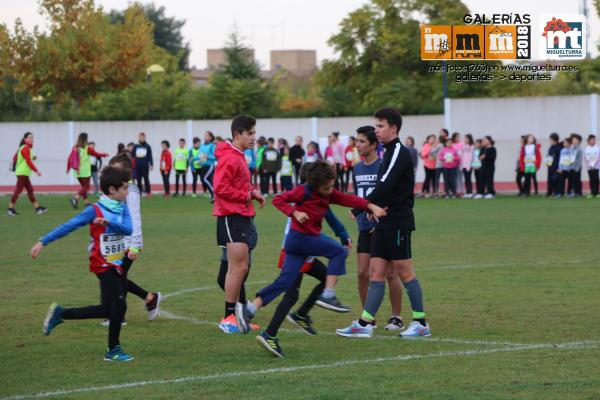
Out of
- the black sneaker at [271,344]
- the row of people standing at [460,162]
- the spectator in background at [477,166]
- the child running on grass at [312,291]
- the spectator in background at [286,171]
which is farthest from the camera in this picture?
the spectator in background at [286,171]

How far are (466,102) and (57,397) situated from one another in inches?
1222

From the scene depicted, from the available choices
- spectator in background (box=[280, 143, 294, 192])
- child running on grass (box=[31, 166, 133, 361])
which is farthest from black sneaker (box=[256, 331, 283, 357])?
spectator in background (box=[280, 143, 294, 192])

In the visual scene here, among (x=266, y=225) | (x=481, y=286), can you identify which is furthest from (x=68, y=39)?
(x=481, y=286)

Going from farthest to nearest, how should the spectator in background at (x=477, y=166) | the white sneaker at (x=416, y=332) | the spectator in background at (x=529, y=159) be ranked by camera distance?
the spectator in background at (x=477, y=166) → the spectator in background at (x=529, y=159) → the white sneaker at (x=416, y=332)

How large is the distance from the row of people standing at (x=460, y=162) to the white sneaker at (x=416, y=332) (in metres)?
21.0

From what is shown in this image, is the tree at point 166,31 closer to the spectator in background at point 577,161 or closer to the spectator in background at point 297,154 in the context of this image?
the spectator in background at point 297,154

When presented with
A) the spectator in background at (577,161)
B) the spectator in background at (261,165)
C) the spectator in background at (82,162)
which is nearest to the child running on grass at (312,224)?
the spectator in background at (82,162)

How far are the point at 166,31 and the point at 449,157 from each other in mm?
74897

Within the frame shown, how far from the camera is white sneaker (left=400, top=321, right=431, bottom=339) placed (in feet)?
29.0

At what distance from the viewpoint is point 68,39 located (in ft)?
165

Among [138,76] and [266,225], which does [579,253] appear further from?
[138,76]

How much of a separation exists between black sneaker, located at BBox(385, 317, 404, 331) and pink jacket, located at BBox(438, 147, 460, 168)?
21107 millimetres

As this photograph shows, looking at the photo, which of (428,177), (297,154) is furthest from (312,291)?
(297,154)

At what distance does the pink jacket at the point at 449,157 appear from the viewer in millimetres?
30094
